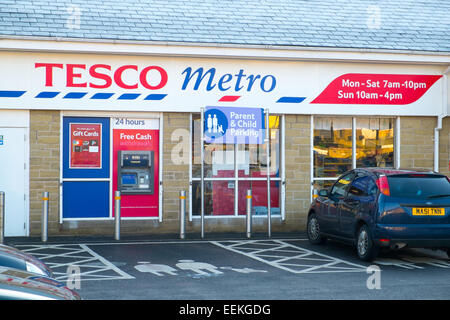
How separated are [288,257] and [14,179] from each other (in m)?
6.61

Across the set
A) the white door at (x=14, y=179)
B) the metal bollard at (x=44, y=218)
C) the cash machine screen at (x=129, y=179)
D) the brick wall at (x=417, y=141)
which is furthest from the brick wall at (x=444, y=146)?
the white door at (x=14, y=179)

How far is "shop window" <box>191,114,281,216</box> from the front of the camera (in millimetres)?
16016

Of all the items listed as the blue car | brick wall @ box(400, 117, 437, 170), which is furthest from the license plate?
brick wall @ box(400, 117, 437, 170)

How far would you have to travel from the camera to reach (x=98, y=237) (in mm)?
14930

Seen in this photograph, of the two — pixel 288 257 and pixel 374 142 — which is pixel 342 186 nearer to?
pixel 288 257

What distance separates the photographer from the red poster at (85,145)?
1521 cm

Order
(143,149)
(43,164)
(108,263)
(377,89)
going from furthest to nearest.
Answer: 1. (377,89)
2. (143,149)
3. (43,164)
4. (108,263)

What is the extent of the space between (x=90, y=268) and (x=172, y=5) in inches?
340

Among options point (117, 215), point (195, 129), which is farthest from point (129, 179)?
point (195, 129)

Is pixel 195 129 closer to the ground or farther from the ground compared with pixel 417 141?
farther from the ground

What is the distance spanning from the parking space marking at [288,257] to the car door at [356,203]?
2.12ft

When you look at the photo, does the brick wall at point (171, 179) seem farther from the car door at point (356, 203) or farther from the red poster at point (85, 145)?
the car door at point (356, 203)

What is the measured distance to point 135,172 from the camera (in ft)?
51.2
